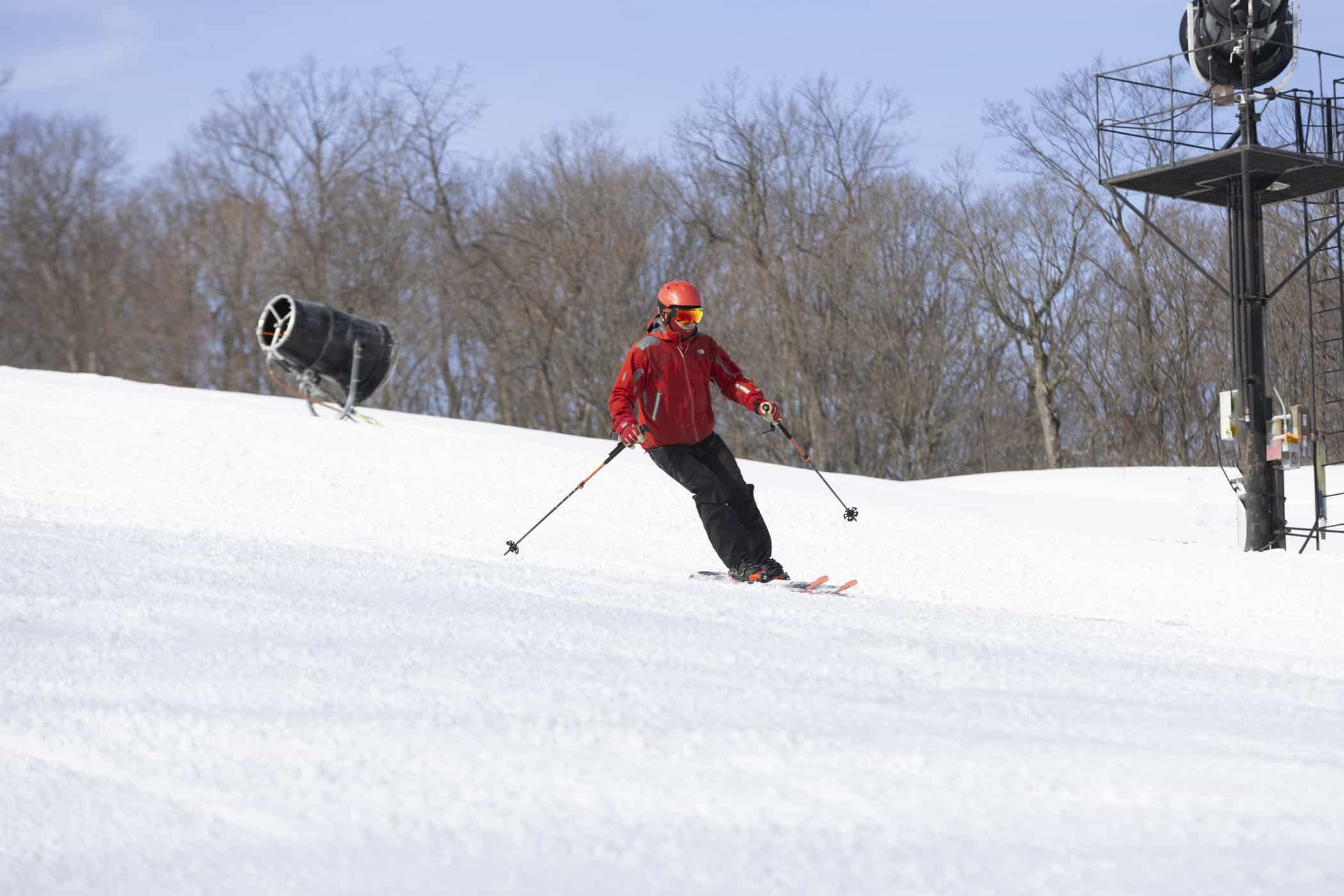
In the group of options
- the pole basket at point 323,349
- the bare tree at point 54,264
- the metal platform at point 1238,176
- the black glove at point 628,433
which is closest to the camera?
the black glove at point 628,433

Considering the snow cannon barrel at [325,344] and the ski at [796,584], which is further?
the snow cannon barrel at [325,344]

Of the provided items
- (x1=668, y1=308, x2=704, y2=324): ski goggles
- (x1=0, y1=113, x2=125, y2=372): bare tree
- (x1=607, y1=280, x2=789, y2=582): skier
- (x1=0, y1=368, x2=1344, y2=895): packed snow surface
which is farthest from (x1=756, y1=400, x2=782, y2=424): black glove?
(x1=0, y1=113, x2=125, y2=372): bare tree

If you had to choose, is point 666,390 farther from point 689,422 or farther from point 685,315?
point 685,315

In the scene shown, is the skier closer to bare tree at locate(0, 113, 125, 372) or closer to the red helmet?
the red helmet

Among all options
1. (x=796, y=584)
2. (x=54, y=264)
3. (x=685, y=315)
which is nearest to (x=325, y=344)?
(x=685, y=315)

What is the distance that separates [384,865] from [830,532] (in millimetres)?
8345

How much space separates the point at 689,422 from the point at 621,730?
13.5ft

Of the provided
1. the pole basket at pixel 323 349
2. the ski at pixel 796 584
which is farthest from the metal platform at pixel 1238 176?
the pole basket at pixel 323 349

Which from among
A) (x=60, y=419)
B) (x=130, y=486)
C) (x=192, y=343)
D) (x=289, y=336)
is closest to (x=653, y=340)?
(x=130, y=486)

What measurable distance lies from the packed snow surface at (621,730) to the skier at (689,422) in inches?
16.2

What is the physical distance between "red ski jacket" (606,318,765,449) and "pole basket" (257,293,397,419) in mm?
10243

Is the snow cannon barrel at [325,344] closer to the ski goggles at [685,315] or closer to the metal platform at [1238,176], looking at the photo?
the metal platform at [1238,176]

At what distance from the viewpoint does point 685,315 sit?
7.36 metres

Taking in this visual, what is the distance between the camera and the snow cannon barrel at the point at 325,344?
56.9 feet
